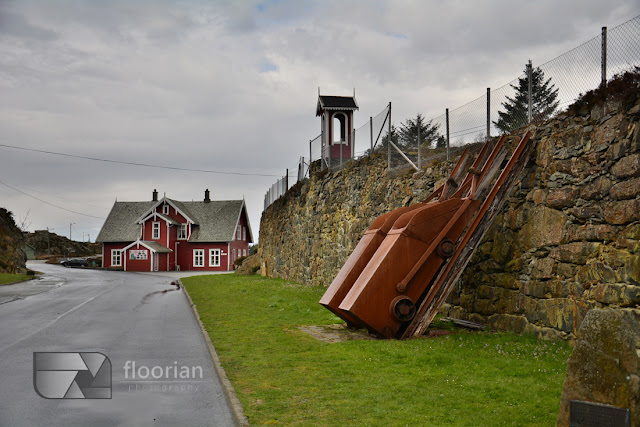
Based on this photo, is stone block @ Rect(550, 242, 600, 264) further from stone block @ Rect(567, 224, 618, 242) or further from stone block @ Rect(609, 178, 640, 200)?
stone block @ Rect(609, 178, 640, 200)

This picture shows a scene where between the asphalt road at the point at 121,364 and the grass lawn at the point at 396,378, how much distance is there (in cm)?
50

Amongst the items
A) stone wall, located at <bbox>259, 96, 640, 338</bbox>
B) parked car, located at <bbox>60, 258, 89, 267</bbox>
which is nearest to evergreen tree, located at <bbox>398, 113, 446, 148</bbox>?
stone wall, located at <bbox>259, 96, 640, 338</bbox>

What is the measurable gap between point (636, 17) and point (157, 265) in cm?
5423

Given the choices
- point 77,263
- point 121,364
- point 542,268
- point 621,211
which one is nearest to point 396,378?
Answer: point 542,268

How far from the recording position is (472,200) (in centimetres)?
1057

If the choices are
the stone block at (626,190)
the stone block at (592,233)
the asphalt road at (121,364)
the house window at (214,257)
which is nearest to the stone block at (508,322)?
the stone block at (592,233)

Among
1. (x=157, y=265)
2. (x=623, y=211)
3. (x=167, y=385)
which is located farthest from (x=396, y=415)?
(x=157, y=265)

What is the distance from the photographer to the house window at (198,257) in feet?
202

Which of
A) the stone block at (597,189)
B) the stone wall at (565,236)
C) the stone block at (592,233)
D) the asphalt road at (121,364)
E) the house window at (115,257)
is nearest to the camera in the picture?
the asphalt road at (121,364)

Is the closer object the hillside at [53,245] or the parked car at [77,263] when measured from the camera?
the parked car at [77,263]

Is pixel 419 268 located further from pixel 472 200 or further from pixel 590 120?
pixel 590 120

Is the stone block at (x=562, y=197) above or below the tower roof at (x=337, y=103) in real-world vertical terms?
below

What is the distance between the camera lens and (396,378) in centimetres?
730

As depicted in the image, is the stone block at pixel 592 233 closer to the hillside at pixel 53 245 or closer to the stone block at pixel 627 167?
the stone block at pixel 627 167
